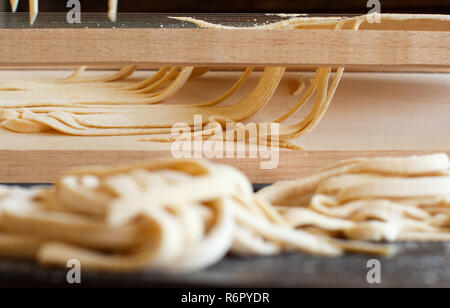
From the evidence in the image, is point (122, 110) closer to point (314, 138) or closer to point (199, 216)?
point (314, 138)

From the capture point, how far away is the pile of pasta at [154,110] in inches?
45.5

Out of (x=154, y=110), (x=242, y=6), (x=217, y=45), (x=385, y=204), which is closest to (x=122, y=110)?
(x=154, y=110)

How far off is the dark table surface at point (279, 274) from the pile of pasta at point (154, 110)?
42 cm

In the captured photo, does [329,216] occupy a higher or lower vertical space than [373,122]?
lower

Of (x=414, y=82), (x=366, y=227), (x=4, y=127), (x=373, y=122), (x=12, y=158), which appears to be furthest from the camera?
(x=414, y=82)

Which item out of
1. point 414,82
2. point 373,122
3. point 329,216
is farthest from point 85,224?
point 414,82

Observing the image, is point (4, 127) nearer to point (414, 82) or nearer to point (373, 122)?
point (373, 122)

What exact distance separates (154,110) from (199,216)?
66 centimetres

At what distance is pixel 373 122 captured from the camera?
Result: 1.30m

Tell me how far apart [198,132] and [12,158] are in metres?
0.31

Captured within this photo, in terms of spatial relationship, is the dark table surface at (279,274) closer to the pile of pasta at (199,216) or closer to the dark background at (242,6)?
the pile of pasta at (199,216)

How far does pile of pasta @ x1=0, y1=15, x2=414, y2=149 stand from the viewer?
1.16 meters
